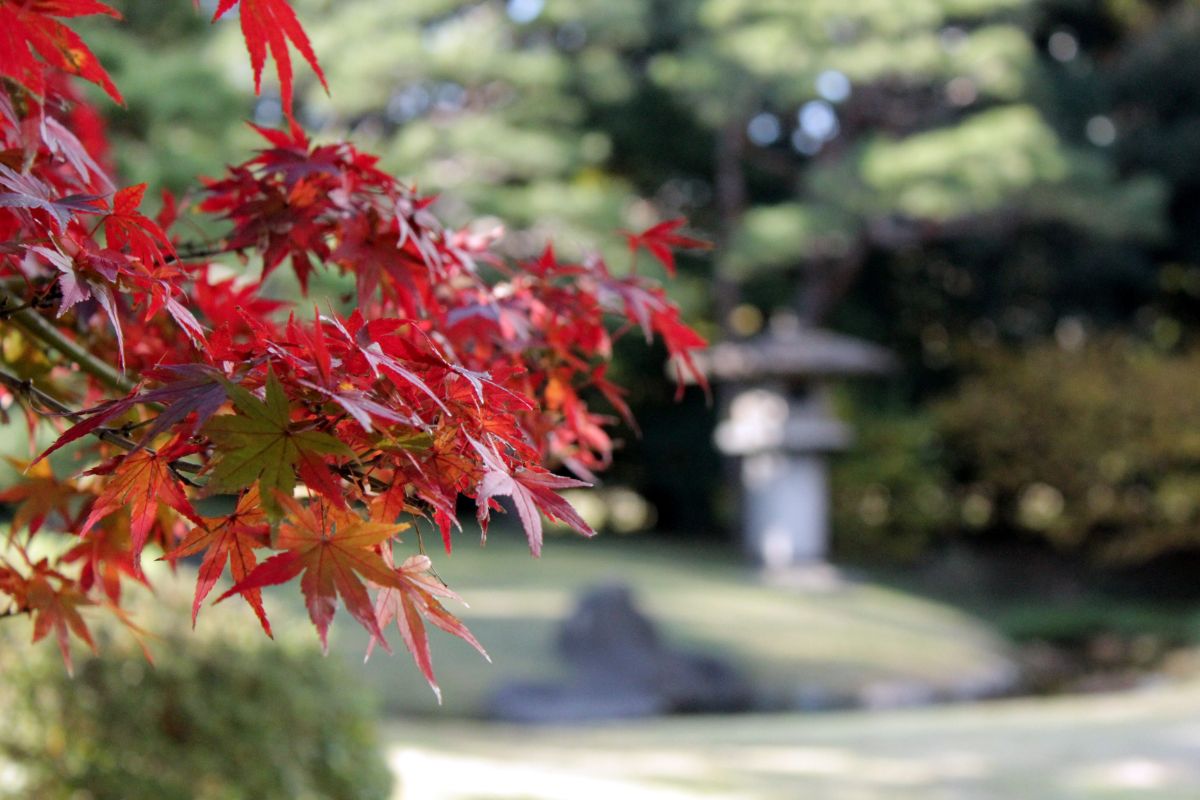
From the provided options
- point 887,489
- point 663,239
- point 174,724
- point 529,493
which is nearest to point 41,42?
point 529,493

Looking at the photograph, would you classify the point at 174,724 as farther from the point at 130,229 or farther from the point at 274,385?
the point at 274,385

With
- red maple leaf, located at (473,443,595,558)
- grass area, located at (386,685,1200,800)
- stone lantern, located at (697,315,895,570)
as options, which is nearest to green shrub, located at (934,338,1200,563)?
stone lantern, located at (697,315,895,570)

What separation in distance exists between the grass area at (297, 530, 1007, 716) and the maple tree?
563 cm

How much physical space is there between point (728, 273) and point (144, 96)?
A: 244 inches

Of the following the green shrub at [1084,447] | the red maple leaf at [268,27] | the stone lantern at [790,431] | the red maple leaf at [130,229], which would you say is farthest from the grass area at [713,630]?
the red maple leaf at [268,27]

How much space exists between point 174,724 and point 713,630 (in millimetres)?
6389

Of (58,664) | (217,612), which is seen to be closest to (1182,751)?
(217,612)

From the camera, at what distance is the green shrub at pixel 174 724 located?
283cm

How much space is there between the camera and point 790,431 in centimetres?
1104

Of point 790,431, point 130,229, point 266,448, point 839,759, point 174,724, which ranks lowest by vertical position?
point 839,759

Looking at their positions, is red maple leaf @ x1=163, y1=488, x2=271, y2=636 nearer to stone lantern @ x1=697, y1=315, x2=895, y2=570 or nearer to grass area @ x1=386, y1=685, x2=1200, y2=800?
grass area @ x1=386, y1=685, x2=1200, y2=800

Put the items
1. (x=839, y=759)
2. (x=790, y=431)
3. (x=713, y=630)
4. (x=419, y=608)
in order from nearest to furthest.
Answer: (x=419, y=608)
(x=839, y=759)
(x=713, y=630)
(x=790, y=431)

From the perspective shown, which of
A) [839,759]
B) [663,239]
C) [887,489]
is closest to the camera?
[663,239]

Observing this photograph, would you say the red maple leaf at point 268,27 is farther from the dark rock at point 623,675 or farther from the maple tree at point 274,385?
the dark rock at point 623,675
